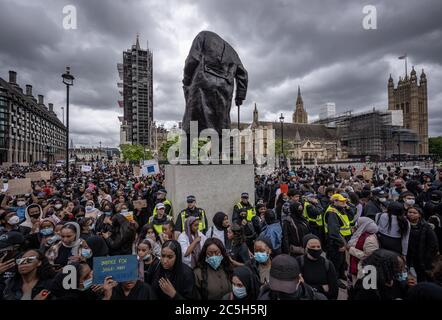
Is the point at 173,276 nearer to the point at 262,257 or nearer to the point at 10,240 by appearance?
the point at 262,257

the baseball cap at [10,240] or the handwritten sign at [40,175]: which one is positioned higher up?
the handwritten sign at [40,175]

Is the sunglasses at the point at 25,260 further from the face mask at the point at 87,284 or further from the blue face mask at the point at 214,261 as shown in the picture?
the blue face mask at the point at 214,261

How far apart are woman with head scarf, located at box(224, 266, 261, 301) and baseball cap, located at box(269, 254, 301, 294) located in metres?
0.33

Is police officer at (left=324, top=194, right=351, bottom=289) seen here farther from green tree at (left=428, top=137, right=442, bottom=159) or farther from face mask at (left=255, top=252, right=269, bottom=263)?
green tree at (left=428, top=137, right=442, bottom=159)

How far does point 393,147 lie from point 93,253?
291ft

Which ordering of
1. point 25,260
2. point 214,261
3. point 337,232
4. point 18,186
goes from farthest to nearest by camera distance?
1. point 18,186
2. point 337,232
3. point 214,261
4. point 25,260

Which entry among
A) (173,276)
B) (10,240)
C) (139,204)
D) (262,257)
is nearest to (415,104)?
(139,204)

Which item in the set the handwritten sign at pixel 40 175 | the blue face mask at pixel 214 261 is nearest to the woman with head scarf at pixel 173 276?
the blue face mask at pixel 214 261

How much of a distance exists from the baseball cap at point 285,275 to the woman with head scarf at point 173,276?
1.06 meters

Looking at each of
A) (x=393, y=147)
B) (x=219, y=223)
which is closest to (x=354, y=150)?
(x=393, y=147)

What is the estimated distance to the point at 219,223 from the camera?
183 inches

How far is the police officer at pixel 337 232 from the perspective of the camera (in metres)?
4.79

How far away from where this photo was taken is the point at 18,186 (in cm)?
901

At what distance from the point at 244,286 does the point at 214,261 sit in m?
0.61
